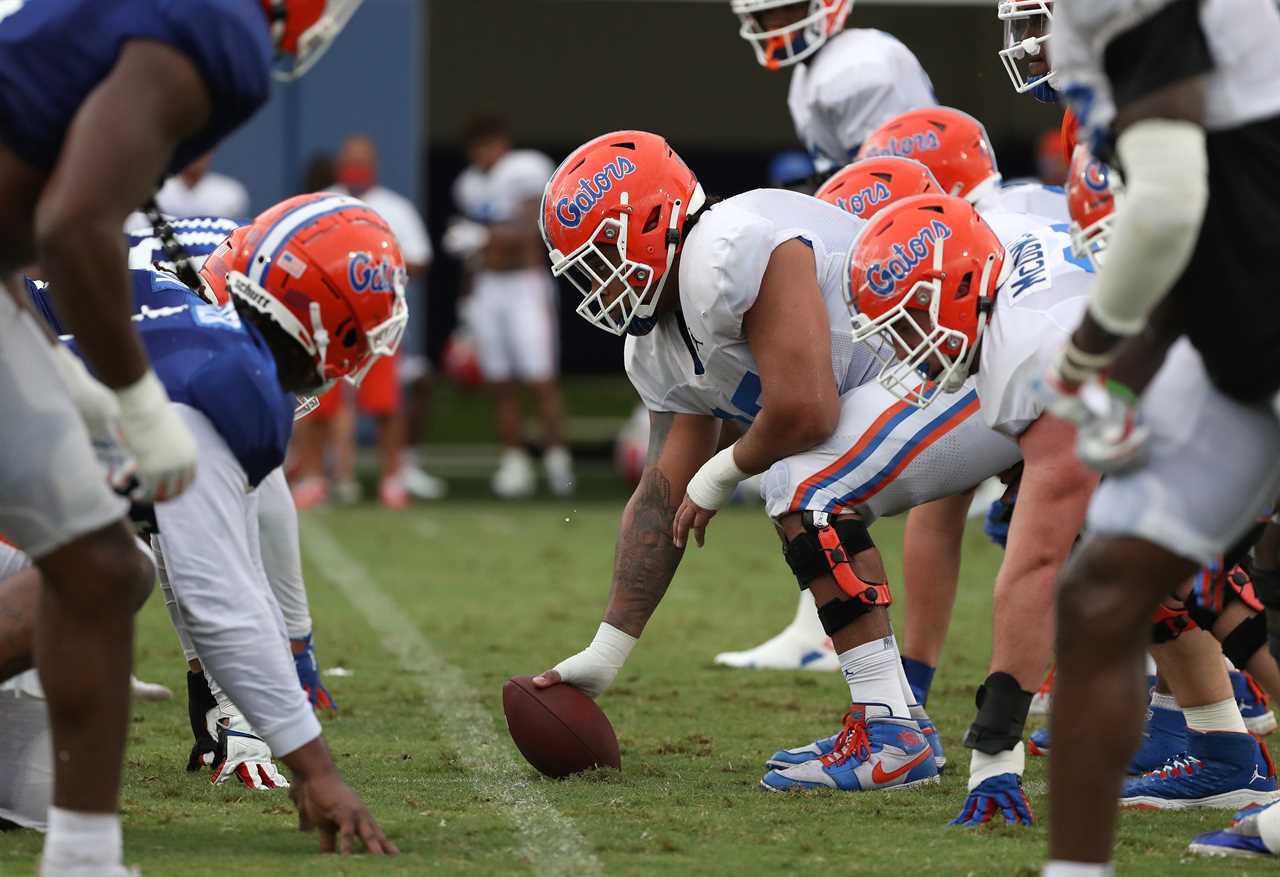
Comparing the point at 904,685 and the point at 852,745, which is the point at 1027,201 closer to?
the point at 904,685

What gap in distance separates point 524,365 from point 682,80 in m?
9.49

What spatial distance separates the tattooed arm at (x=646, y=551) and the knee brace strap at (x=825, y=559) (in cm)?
42

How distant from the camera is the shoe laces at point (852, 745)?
160 inches

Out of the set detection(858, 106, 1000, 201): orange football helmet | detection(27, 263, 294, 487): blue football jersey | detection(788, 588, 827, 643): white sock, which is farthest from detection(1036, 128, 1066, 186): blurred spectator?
detection(27, 263, 294, 487): blue football jersey

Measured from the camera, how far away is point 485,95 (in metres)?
20.0

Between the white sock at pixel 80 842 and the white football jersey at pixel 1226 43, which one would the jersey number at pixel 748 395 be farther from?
the white sock at pixel 80 842

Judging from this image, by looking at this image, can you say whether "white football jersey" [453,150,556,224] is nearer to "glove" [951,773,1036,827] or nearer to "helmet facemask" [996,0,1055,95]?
"helmet facemask" [996,0,1055,95]

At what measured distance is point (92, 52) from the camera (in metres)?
2.65

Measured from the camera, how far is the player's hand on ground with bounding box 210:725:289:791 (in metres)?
3.96

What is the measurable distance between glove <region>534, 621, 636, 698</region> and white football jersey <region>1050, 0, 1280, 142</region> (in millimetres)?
2078

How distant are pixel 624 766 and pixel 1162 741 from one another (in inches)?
47.6

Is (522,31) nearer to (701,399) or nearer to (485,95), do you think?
(485,95)

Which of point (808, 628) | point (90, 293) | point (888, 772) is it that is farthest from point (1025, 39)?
point (90, 293)

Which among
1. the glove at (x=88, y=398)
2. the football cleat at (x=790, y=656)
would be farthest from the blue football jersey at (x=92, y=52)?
the football cleat at (x=790, y=656)
